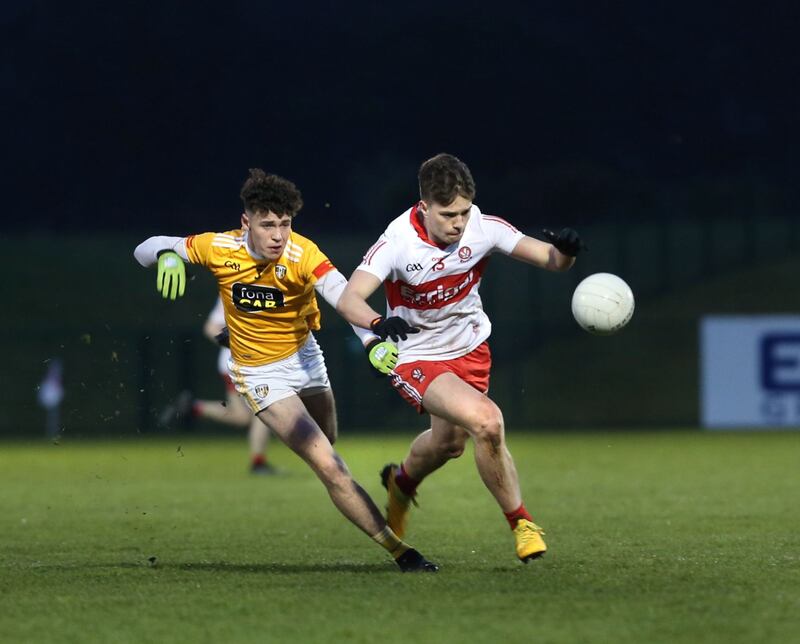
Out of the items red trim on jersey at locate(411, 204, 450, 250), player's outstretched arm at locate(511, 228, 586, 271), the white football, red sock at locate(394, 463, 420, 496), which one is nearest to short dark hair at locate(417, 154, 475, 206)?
red trim on jersey at locate(411, 204, 450, 250)

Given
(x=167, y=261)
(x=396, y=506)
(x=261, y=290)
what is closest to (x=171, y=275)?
(x=167, y=261)

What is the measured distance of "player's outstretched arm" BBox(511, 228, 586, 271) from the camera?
25.2 ft

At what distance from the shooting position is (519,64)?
3794 centimetres

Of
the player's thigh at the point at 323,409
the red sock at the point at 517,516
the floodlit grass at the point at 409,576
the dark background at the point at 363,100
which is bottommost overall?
the floodlit grass at the point at 409,576

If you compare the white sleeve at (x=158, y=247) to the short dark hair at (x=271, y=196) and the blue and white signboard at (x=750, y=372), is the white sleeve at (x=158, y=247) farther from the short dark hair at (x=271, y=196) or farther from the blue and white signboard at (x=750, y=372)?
the blue and white signboard at (x=750, y=372)

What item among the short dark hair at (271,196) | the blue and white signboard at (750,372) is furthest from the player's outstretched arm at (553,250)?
the blue and white signboard at (750,372)

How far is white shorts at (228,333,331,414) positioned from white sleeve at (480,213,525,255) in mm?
1111

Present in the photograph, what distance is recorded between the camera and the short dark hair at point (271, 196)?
779 cm

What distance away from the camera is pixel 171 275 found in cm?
805

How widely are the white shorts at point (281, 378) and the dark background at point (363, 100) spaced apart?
24528 mm

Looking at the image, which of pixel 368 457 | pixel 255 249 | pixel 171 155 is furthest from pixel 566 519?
pixel 171 155

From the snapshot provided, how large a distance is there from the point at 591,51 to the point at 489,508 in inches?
1076

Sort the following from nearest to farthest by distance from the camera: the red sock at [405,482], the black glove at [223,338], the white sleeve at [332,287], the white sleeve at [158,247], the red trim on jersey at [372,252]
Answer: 1. the white sleeve at [332,287]
2. the red trim on jersey at [372,252]
3. the white sleeve at [158,247]
4. the red sock at [405,482]
5. the black glove at [223,338]

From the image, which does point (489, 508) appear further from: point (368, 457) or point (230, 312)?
point (368, 457)
